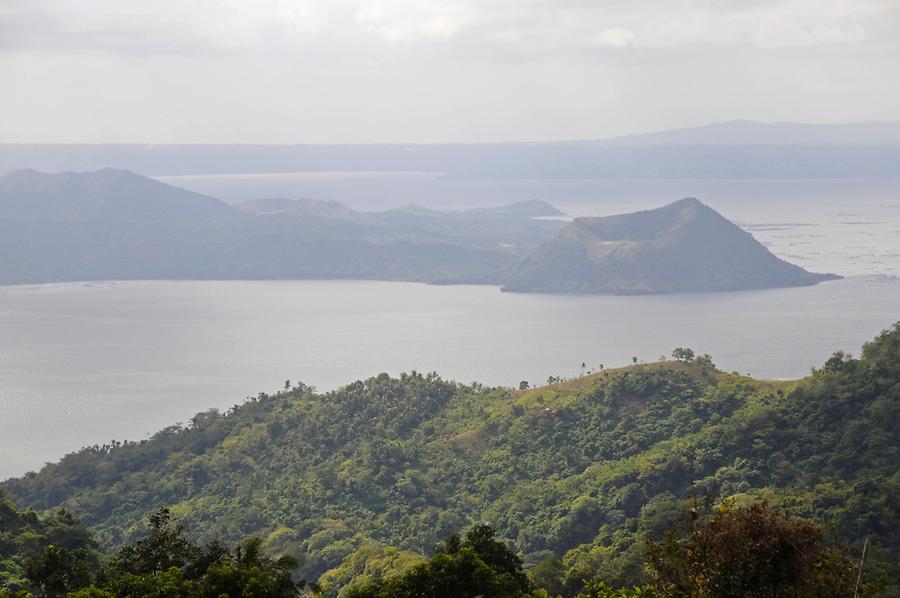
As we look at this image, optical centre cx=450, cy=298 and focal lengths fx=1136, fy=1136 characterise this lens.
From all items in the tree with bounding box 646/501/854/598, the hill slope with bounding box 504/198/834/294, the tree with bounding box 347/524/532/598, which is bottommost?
the tree with bounding box 347/524/532/598

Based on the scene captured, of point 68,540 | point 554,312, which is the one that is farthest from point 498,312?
point 68,540

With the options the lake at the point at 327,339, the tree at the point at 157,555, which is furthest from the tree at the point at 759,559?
the lake at the point at 327,339

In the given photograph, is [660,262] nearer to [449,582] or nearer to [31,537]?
[31,537]

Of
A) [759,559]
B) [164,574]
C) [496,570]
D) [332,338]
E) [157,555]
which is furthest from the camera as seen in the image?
Answer: [332,338]

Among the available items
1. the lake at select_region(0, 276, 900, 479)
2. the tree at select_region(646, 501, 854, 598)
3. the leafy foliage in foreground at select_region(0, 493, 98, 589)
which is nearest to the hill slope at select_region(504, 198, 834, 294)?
the lake at select_region(0, 276, 900, 479)

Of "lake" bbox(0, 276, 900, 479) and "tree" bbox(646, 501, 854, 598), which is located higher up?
"tree" bbox(646, 501, 854, 598)

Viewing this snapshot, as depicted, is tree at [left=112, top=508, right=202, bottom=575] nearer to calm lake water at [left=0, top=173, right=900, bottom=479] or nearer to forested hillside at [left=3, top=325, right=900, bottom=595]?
forested hillside at [left=3, top=325, right=900, bottom=595]

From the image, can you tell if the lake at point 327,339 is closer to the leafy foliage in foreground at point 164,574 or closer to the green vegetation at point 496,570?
the leafy foliage in foreground at point 164,574

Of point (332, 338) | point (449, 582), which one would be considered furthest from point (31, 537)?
point (332, 338)
